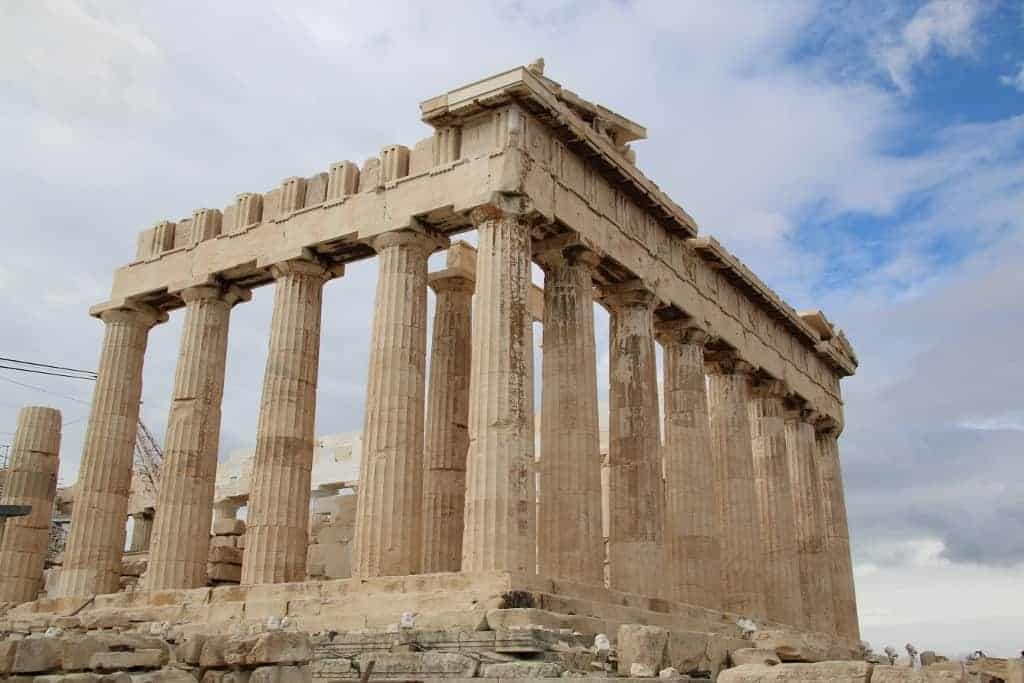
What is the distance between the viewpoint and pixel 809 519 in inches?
1368

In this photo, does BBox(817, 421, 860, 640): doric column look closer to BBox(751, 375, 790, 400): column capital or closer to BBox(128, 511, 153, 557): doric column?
BBox(751, 375, 790, 400): column capital

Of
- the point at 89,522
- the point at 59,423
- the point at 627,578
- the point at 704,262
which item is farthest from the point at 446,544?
the point at 59,423

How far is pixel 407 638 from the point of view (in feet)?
52.1

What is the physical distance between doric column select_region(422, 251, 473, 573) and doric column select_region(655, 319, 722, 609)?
214 inches

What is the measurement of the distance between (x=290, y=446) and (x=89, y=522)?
6646 mm

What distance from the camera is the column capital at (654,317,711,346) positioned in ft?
93.6

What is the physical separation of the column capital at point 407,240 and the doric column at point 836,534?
1925 cm

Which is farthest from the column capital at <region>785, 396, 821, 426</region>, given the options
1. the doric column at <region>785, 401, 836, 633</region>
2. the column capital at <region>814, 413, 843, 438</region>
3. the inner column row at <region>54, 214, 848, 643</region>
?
the inner column row at <region>54, 214, 848, 643</region>

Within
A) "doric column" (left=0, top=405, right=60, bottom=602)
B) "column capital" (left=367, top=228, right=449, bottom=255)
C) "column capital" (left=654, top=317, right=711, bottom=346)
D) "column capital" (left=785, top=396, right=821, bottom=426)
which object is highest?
"column capital" (left=367, top=228, right=449, bottom=255)

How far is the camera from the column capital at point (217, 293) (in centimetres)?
2722

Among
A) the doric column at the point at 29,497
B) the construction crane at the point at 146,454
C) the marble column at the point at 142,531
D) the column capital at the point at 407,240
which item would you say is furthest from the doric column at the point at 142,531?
the column capital at the point at 407,240

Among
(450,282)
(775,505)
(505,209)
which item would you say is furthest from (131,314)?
(775,505)

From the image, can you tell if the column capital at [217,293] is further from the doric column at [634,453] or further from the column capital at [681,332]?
the column capital at [681,332]

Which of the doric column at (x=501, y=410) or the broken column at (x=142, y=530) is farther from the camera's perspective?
the broken column at (x=142, y=530)
